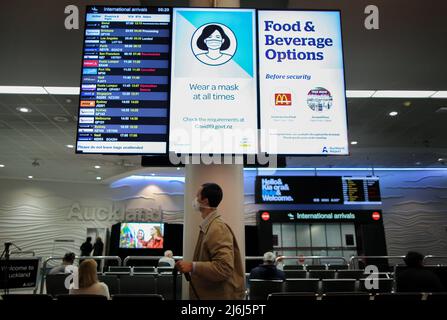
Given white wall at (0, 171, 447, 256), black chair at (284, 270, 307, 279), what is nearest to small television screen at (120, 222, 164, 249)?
white wall at (0, 171, 447, 256)

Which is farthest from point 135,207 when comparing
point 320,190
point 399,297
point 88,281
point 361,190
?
point 399,297

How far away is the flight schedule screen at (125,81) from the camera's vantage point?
9.94ft

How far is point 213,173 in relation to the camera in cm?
340

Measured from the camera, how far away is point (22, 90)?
768cm

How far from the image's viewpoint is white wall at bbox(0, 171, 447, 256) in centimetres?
1517

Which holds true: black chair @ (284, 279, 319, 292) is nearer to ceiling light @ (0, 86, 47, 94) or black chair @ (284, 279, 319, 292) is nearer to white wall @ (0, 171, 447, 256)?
ceiling light @ (0, 86, 47, 94)

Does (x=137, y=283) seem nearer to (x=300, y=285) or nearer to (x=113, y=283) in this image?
(x=113, y=283)

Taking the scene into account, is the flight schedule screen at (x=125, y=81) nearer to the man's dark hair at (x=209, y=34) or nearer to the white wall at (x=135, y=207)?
the man's dark hair at (x=209, y=34)

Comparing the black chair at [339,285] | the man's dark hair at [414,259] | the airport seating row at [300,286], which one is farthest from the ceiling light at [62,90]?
the man's dark hair at [414,259]

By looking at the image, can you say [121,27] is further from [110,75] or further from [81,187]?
[81,187]

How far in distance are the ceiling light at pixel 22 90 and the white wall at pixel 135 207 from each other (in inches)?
342

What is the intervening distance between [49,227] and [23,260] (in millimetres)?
10420
